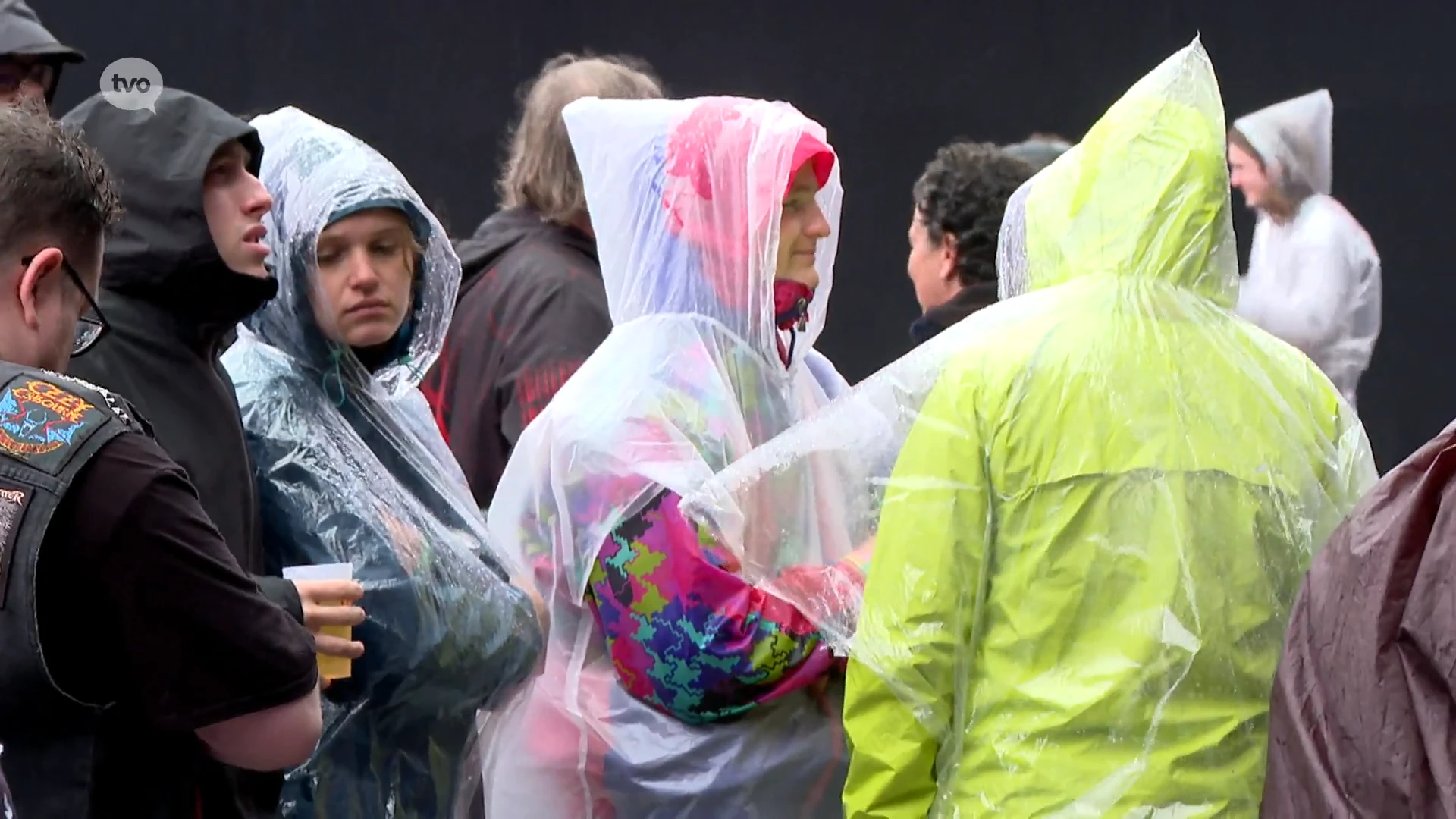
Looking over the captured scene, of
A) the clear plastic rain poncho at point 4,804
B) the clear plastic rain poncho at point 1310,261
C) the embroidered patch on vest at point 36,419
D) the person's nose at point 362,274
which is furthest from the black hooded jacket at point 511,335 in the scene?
the clear plastic rain poncho at point 1310,261

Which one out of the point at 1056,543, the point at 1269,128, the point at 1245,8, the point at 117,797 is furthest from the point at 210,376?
the point at 1245,8

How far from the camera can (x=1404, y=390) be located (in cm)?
596

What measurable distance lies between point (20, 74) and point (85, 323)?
1503mm

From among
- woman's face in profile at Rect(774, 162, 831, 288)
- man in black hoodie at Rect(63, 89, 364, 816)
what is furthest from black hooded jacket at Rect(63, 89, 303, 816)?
woman's face in profile at Rect(774, 162, 831, 288)

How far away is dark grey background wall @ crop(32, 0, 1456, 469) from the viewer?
5.71 meters

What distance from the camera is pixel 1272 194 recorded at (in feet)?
17.0

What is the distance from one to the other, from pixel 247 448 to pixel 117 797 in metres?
0.54

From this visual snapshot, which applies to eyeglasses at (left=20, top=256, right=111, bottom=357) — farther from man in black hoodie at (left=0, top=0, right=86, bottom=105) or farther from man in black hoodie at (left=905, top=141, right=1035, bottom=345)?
man in black hoodie at (left=905, top=141, right=1035, bottom=345)

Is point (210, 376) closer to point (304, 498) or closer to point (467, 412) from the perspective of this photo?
point (304, 498)

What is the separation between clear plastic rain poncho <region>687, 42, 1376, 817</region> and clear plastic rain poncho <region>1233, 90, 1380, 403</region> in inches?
120

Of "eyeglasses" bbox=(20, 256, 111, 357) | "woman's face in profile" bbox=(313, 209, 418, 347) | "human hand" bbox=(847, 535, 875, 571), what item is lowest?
"human hand" bbox=(847, 535, 875, 571)

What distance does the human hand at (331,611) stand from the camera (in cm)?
206

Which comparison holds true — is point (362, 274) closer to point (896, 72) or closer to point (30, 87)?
point (30, 87)

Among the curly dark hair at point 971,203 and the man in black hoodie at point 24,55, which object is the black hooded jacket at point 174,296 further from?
the curly dark hair at point 971,203
